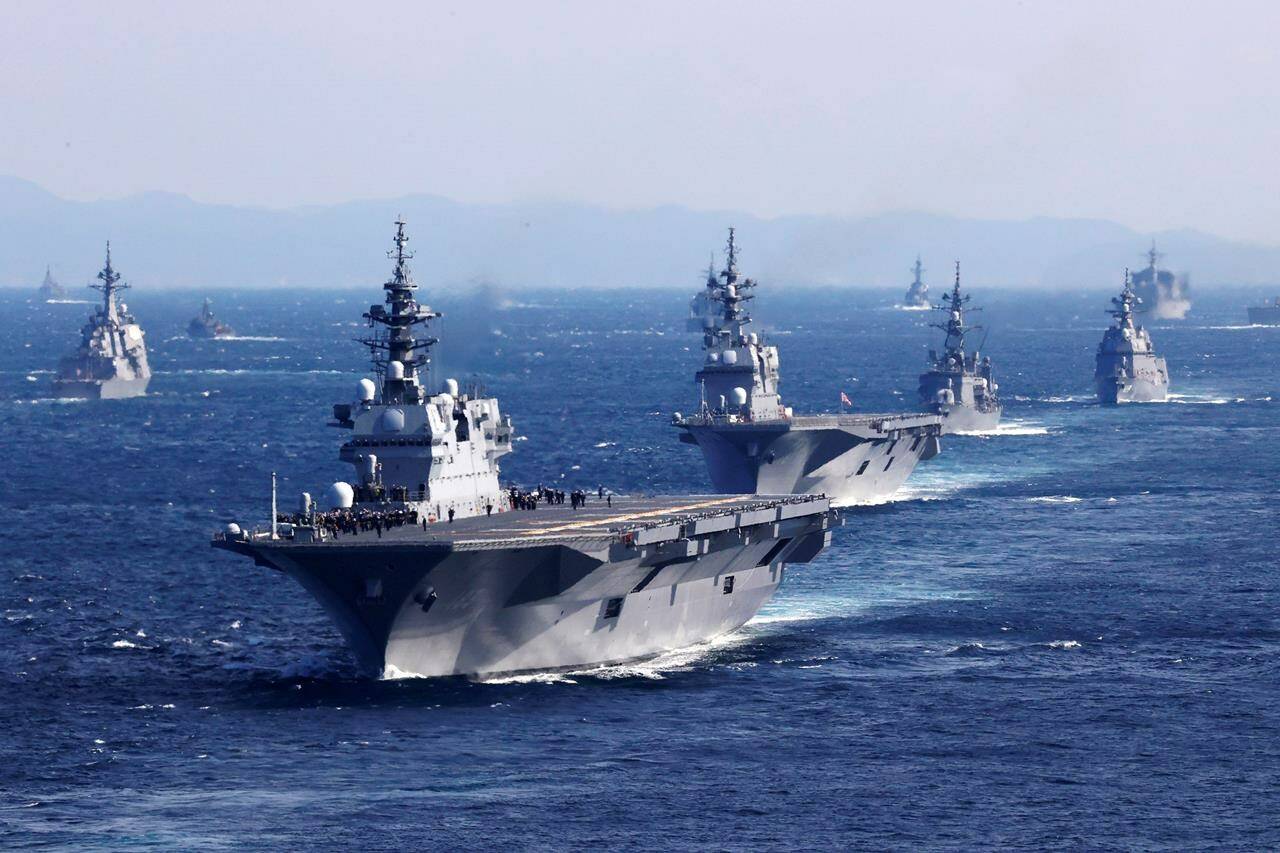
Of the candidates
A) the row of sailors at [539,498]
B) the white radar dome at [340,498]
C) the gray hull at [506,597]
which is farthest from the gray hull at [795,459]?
the white radar dome at [340,498]

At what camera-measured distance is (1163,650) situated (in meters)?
50.6

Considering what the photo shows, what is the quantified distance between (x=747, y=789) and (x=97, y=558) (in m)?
32.8

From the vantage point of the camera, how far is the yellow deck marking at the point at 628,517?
48381mm

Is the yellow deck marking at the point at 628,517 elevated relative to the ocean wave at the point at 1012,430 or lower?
elevated

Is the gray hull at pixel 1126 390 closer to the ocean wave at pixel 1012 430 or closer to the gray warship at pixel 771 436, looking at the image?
the ocean wave at pixel 1012 430

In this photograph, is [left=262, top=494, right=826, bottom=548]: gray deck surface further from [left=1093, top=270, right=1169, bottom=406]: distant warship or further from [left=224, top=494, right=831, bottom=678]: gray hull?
[left=1093, top=270, right=1169, bottom=406]: distant warship

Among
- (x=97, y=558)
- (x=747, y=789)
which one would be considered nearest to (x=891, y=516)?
(x=97, y=558)

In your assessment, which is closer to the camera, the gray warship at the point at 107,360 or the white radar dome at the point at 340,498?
the white radar dome at the point at 340,498

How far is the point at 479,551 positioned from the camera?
44.2 meters

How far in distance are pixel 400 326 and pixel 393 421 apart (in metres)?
2.82

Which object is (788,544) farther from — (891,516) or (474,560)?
(891,516)

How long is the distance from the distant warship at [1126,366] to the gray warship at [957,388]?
74.9 ft

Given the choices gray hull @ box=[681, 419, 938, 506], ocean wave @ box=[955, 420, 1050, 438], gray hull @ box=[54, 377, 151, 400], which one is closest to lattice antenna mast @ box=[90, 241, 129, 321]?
gray hull @ box=[54, 377, 151, 400]

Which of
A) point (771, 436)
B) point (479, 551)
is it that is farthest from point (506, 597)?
point (771, 436)
